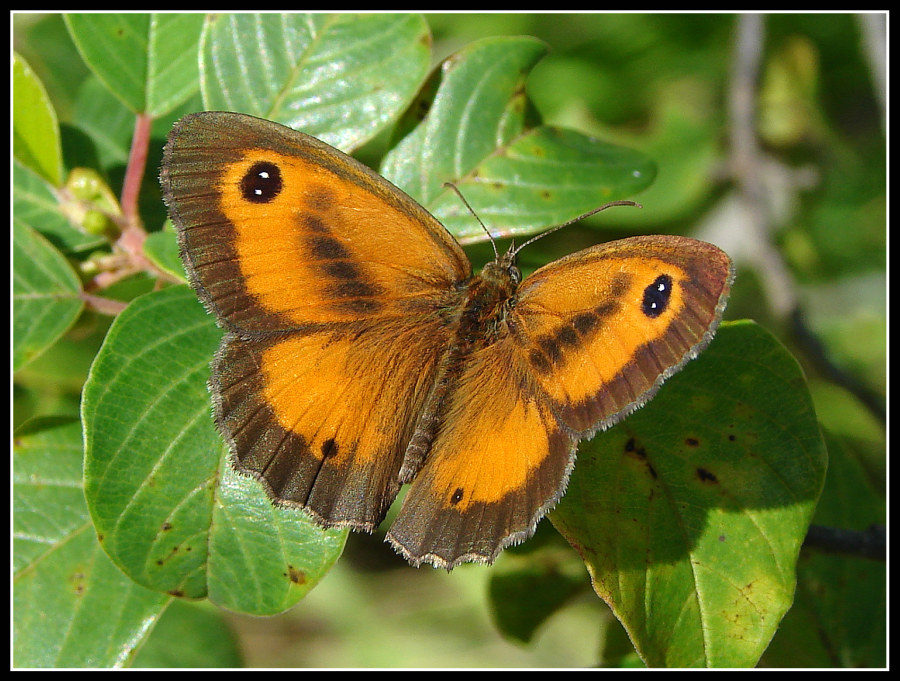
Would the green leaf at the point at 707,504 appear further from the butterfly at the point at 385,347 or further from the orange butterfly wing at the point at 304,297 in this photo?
the orange butterfly wing at the point at 304,297

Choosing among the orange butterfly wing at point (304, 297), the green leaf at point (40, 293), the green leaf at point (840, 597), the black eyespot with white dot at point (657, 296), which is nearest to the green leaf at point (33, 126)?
the green leaf at point (40, 293)

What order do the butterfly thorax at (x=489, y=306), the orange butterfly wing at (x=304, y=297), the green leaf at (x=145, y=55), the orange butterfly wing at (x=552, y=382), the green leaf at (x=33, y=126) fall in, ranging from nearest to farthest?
the orange butterfly wing at (x=552, y=382)
the orange butterfly wing at (x=304, y=297)
the butterfly thorax at (x=489, y=306)
the green leaf at (x=33, y=126)
the green leaf at (x=145, y=55)

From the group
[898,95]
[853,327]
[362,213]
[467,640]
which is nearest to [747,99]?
[898,95]

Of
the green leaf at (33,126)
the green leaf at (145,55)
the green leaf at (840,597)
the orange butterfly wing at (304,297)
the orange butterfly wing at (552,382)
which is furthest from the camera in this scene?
the green leaf at (840,597)

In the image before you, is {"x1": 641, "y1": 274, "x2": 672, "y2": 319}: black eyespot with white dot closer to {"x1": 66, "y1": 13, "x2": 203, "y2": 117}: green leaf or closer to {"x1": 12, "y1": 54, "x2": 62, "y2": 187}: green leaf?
{"x1": 66, "y1": 13, "x2": 203, "y2": 117}: green leaf

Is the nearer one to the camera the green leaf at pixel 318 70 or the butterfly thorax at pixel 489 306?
the butterfly thorax at pixel 489 306

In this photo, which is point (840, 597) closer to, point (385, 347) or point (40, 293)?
point (385, 347)

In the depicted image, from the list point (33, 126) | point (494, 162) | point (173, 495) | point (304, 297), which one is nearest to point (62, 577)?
point (173, 495)

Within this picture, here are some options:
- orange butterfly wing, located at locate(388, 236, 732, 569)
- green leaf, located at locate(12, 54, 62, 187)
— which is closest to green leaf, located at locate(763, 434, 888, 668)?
orange butterfly wing, located at locate(388, 236, 732, 569)
